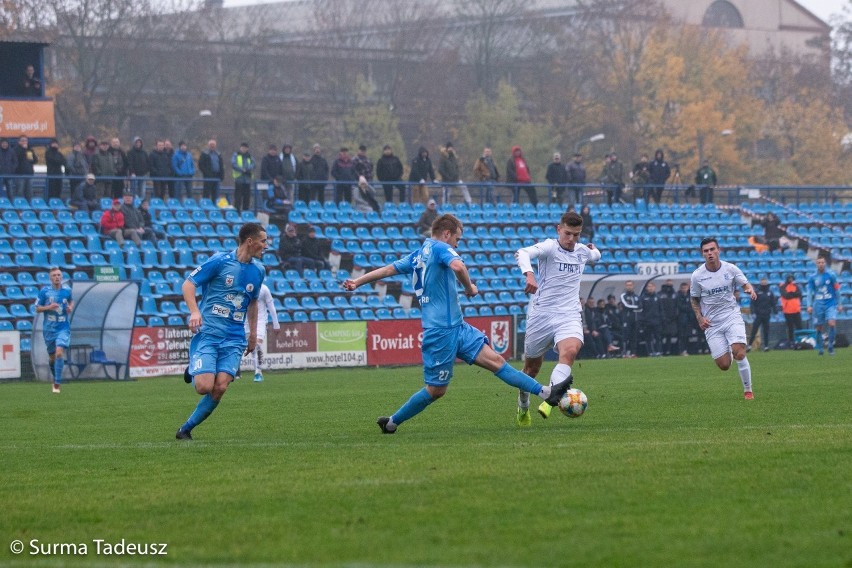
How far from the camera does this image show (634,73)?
68750mm

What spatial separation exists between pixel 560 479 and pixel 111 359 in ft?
63.7

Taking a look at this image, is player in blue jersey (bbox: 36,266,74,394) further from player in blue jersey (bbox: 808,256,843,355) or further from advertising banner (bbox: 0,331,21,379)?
player in blue jersey (bbox: 808,256,843,355)

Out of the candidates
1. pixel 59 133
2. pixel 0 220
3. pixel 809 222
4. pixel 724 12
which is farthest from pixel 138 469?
pixel 724 12

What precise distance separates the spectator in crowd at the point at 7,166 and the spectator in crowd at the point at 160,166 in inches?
132

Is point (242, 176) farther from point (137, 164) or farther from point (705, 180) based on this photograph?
point (705, 180)

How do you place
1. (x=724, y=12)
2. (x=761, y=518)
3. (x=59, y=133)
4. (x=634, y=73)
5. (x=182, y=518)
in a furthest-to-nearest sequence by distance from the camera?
1. (x=724, y=12)
2. (x=634, y=73)
3. (x=59, y=133)
4. (x=182, y=518)
5. (x=761, y=518)

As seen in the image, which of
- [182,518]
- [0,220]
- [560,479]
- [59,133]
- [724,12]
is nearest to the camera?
[182,518]

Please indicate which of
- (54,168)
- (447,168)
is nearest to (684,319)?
(447,168)

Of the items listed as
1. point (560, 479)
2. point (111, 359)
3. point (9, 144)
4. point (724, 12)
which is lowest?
point (111, 359)

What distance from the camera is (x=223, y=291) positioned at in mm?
12336

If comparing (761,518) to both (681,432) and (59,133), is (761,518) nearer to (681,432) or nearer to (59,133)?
(681,432)

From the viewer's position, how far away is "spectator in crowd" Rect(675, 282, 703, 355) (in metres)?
Answer: 34.6

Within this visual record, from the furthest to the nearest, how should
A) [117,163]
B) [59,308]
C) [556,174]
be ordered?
[556,174] < [117,163] < [59,308]

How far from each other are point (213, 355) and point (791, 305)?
25.6 metres
